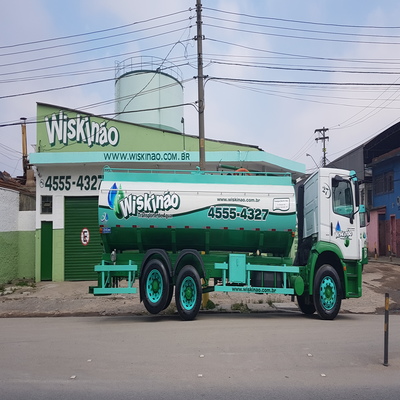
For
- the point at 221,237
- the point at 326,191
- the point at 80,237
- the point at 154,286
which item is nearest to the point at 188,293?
the point at 154,286

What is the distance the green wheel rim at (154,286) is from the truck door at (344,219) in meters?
4.34

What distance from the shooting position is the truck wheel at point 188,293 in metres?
10.9

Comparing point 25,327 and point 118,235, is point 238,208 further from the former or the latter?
point 25,327

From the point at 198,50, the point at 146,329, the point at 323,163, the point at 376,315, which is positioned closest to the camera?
the point at 146,329

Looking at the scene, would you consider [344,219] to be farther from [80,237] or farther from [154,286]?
[80,237]

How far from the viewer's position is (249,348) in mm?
7898

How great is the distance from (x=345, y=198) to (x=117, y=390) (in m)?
7.89

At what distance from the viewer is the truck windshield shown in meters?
11.6

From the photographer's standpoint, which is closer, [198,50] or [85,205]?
[198,50]

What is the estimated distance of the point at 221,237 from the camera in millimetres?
11516

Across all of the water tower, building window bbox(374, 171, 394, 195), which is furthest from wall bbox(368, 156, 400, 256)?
the water tower

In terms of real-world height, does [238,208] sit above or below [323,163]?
below

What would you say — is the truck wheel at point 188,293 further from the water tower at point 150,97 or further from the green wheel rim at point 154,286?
the water tower at point 150,97

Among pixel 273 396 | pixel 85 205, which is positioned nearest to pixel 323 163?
pixel 85 205
